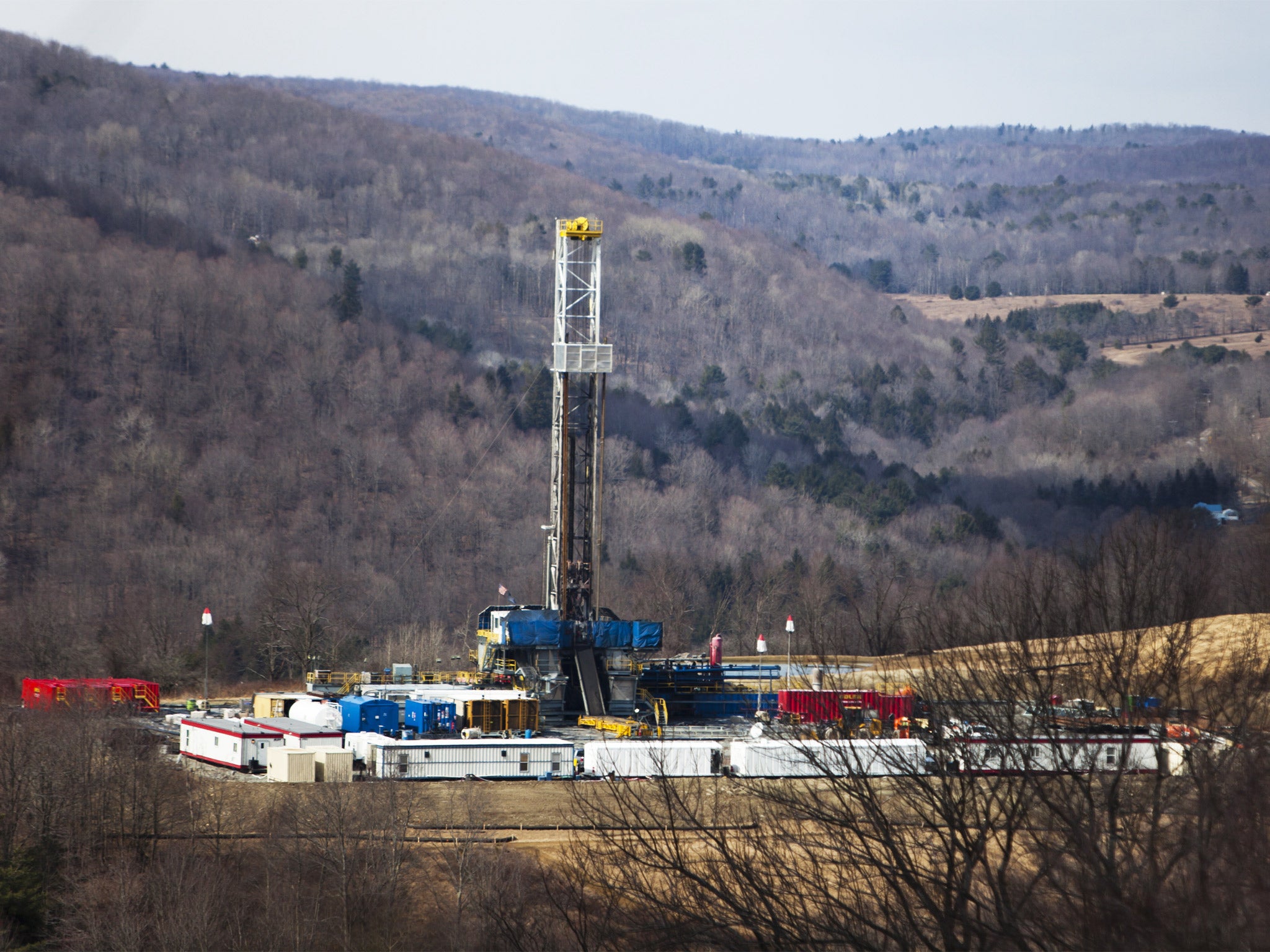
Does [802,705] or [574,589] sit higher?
[574,589]

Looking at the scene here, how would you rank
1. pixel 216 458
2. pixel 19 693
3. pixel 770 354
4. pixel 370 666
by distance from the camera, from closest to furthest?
pixel 19 693 < pixel 370 666 < pixel 216 458 < pixel 770 354

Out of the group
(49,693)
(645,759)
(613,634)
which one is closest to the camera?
(645,759)

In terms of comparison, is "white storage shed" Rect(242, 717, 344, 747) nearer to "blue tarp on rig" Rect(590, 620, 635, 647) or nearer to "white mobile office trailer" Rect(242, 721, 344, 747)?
"white mobile office trailer" Rect(242, 721, 344, 747)

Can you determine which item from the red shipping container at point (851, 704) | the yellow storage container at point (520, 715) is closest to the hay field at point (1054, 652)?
the red shipping container at point (851, 704)

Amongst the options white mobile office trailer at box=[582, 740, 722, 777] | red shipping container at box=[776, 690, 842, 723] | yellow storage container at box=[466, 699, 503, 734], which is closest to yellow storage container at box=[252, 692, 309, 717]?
yellow storage container at box=[466, 699, 503, 734]

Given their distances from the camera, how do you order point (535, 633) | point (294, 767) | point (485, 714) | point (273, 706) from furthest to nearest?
1. point (535, 633)
2. point (273, 706)
3. point (485, 714)
4. point (294, 767)

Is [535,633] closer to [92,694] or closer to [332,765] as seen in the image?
[332,765]

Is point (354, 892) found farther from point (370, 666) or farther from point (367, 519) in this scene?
point (367, 519)

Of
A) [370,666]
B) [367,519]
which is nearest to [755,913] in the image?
[370,666]

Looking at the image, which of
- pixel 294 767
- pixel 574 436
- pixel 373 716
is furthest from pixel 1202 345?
pixel 294 767
